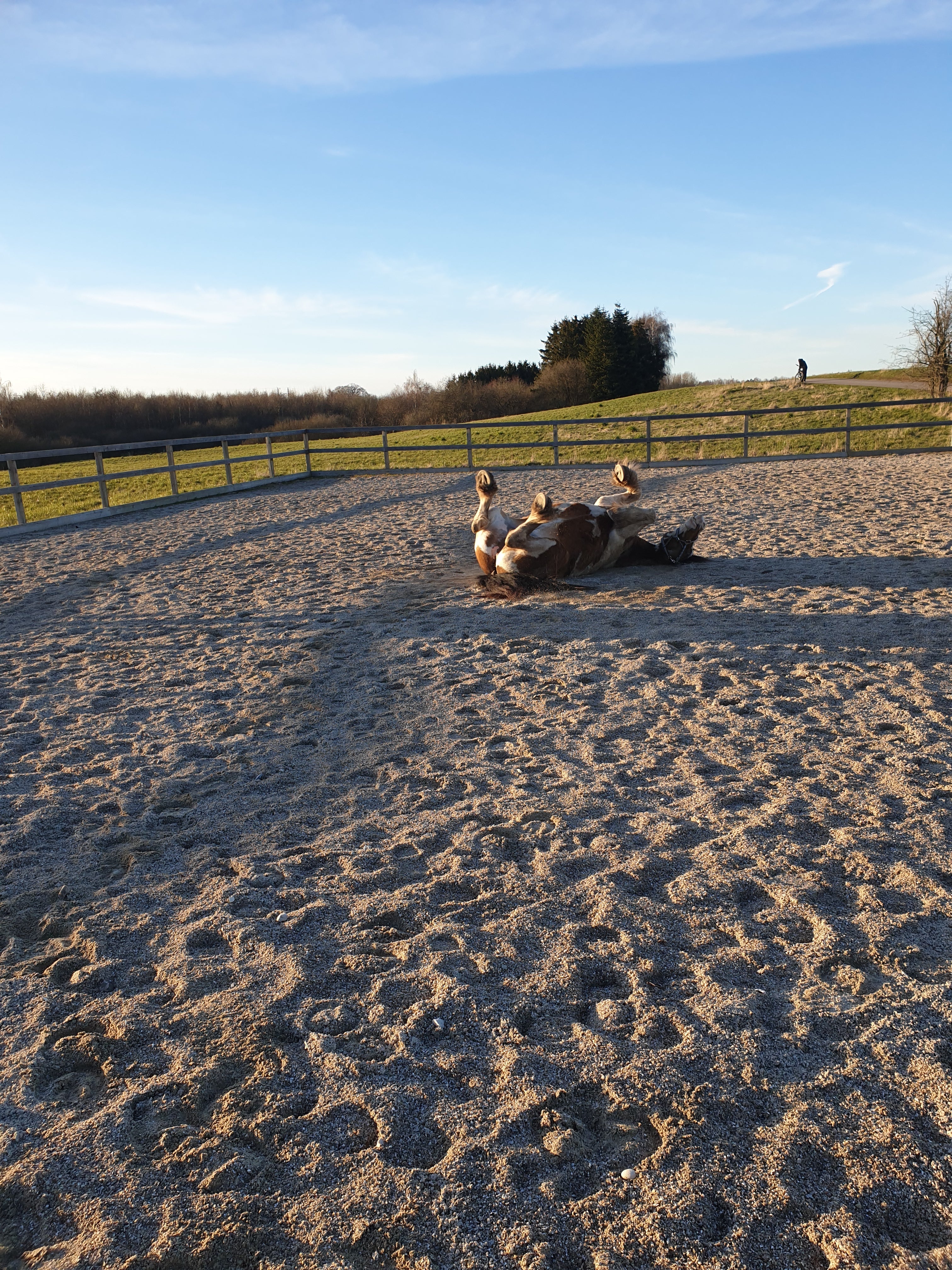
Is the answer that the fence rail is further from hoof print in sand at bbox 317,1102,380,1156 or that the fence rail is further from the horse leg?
hoof print in sand at bbox 317,1102,380,1156

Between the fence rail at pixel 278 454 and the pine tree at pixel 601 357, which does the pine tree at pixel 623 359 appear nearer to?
the pine tree at pixel 601 357

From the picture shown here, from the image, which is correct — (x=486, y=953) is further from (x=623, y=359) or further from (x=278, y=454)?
(x=623, y=359)

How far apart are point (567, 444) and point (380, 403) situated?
3352 centimetres

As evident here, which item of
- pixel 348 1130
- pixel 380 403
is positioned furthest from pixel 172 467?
pixel 380 403

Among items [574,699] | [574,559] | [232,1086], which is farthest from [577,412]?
[232,1086]

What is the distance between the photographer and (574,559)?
7020 millimetres

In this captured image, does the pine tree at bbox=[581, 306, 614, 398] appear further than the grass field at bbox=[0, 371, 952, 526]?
Yes

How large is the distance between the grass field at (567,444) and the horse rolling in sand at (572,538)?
353 inches

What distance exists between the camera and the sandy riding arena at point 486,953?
1616 millimetres

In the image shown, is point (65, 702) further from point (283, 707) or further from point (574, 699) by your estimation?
point (574, 699)

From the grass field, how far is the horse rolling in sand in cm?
897

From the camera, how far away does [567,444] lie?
17.3 meters

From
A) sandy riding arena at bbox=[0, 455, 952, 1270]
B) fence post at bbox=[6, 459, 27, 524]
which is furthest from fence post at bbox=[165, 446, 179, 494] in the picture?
sandy riding arena at bbox=[0, 455, 952, 1270]

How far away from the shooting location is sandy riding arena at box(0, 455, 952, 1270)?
5.30 ft
